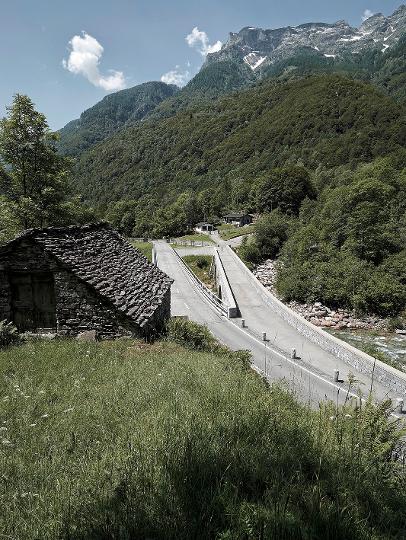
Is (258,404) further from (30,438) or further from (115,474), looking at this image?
(30,438)

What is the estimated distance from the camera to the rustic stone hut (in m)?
12.5

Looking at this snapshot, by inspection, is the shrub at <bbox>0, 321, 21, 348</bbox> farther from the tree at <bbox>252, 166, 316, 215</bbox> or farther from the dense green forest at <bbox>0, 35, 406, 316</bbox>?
the tree at <bbox>252, 166, 316, 215</bbox>

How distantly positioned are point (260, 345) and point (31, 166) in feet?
62.9

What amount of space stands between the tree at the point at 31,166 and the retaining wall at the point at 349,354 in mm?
18900

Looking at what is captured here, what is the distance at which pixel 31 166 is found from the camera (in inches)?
899

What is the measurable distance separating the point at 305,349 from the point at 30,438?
67.8 feet

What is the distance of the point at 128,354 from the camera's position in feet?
34.8

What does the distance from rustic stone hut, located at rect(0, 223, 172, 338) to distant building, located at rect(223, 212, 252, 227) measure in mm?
85137

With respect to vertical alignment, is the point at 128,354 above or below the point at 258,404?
below

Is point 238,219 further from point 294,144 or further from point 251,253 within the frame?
point 294,144

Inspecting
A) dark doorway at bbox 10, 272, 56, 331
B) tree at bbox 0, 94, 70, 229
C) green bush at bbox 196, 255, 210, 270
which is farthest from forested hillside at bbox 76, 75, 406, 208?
dark doorway at bbox 10, 272, 56, 331

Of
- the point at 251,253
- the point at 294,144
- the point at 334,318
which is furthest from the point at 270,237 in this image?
the point at 294,144

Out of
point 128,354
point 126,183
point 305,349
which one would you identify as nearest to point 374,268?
point 305,349

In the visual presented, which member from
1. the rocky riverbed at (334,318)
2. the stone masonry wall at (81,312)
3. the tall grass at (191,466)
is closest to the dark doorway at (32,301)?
the stone masonry wall at (81,312)
